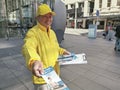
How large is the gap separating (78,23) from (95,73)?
105 ft

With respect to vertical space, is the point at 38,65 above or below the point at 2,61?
above

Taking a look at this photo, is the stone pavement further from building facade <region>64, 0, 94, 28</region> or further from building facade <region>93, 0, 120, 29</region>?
building facade <region>64, 0, 94, 28</region>

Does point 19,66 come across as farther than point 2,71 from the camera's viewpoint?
Yes

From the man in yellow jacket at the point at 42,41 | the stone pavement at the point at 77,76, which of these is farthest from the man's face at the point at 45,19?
the stone pavement at the point at 77,76

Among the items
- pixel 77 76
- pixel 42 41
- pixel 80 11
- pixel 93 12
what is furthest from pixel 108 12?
pixel 42 41

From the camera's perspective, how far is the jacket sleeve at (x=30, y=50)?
1387 mm

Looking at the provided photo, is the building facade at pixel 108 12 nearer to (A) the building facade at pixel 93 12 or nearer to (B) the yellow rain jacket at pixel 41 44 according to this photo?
(A) the building facade at pixel 93 12

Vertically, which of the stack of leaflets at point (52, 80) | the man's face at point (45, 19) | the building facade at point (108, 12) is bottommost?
the stack of leaflets at point (52, 80)

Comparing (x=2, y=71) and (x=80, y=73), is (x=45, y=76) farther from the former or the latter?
(x=2, y=71)

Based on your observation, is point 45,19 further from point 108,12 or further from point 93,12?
point 93,12

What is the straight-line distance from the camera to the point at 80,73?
4.40m

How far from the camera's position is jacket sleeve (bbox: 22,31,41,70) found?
4.55 feet

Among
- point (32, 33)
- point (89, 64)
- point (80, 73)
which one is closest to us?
point (32, 33)

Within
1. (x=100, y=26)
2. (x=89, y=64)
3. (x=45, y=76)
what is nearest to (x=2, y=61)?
(x=89, y=64)
